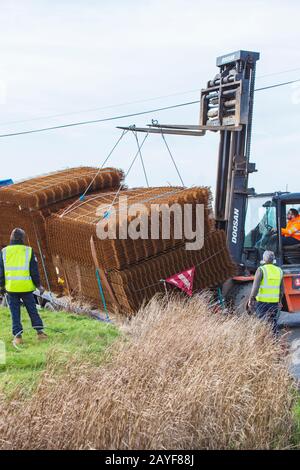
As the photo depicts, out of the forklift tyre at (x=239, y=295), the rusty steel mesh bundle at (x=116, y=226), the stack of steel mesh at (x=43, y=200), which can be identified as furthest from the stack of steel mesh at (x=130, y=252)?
the forklift tyre at (x=239, y=295)

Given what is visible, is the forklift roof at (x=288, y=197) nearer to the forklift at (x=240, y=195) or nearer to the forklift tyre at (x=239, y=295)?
the forklift at (x=240, y=195)

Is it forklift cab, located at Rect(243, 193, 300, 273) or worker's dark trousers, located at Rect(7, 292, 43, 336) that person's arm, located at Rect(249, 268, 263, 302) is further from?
worker's dark trousers, located at Rect(7, 292, 43, 336)

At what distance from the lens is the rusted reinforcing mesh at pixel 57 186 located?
12477mm

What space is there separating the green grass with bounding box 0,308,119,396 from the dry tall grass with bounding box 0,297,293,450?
45cm

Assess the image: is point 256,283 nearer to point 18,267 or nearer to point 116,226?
point 116,226

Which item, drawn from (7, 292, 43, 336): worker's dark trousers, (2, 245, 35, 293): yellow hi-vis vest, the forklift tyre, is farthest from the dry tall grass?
the forklift tyre

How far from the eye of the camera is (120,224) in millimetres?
10219

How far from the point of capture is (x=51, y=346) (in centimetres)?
791

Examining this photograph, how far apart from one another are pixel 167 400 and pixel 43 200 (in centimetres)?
698

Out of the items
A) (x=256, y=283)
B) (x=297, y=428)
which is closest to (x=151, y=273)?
(x=256, y=283)

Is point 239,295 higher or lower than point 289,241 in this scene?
lower

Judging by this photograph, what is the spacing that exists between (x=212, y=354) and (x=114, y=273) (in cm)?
350

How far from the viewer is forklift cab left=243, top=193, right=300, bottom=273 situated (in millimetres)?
12281

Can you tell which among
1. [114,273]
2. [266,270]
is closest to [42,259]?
[114,273]
